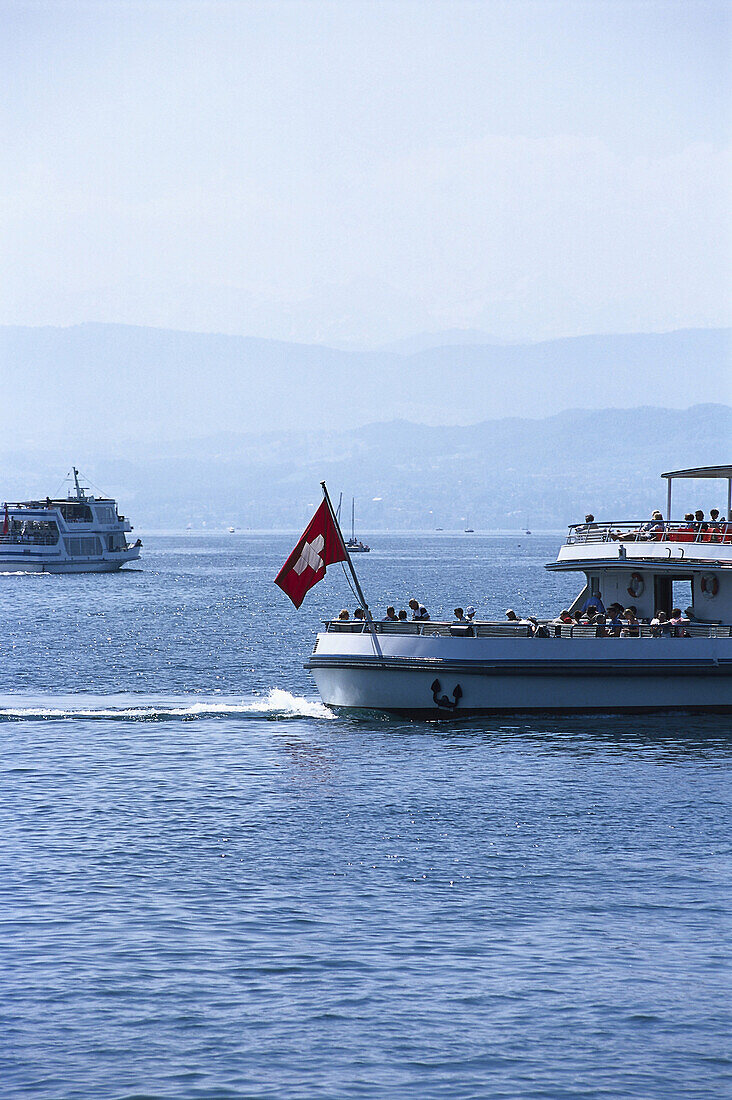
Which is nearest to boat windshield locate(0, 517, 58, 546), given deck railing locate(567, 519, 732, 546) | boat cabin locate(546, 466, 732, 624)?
deck railing locate(567, 519, 732, 546)

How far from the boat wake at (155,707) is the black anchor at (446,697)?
331 cm

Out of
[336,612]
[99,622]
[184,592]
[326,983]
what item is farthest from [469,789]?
[184,592]

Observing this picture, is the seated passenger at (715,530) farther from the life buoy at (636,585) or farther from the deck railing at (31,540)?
the deck railing at (31,540)

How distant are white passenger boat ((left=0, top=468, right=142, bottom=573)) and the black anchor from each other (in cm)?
10599

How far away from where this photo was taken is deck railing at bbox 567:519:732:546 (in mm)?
36406

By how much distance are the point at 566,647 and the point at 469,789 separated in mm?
7782

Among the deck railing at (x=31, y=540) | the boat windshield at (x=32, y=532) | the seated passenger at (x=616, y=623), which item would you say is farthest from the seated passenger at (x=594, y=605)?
the deck railing at (x=31, y=540)

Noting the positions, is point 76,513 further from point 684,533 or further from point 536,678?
point 536,678

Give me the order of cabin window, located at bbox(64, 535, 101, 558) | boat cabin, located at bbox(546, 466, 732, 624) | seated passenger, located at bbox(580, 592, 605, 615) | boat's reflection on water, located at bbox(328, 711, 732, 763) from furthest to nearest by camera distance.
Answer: cabin window, located at bbox(64, 535, 101, 558) < seated passenger, located at bbox(580, 592, 605, 615) < boat cabin, located at bbox(546, 466, 732, 624) < boat's reflection on water, located at bbox(328, 711, 732, 763)

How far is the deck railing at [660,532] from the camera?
1433 inches

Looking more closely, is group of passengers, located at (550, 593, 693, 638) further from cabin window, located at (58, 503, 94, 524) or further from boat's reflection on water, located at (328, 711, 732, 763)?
cabin window, located at (58, 503, 94, 524)

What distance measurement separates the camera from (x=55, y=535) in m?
139

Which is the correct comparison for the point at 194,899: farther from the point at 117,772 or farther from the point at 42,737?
the point at 42,737

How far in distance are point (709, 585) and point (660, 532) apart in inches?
75.3
